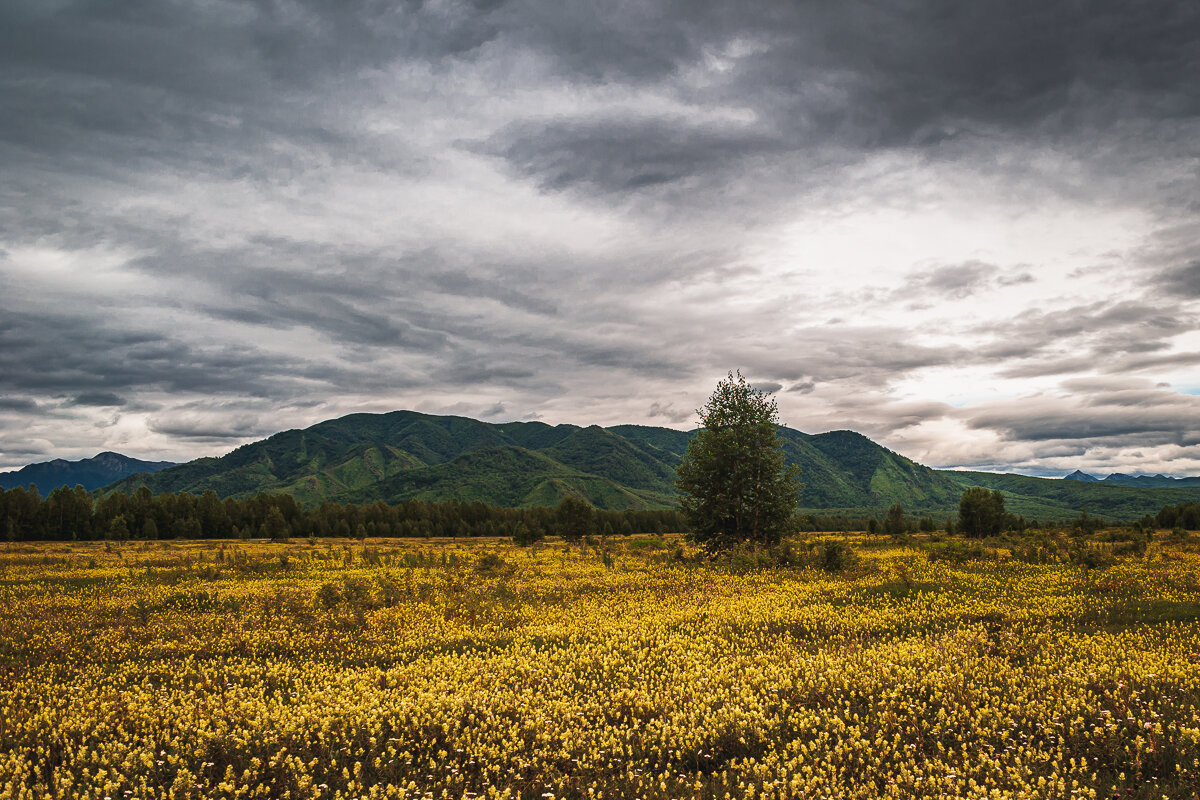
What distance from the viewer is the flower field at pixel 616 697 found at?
859 cm

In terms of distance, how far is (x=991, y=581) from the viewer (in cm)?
2564

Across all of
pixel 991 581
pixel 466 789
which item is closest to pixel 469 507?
pixel 991 581

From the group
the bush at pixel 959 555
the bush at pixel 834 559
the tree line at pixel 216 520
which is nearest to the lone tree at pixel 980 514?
the tree line at pixel 216 520

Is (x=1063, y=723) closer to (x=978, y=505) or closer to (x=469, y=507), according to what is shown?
(x=978, y=505)

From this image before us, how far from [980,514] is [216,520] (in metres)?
131

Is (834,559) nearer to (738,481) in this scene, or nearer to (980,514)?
(738,481)

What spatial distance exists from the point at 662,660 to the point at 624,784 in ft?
20.2

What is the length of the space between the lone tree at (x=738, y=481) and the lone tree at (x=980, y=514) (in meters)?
45.6

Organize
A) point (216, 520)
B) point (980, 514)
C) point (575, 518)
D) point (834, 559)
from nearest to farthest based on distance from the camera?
point (834, 559) < point (575, 518) < point (980, 514) < point (216, 520)

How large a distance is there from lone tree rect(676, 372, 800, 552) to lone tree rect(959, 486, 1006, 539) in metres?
45.6

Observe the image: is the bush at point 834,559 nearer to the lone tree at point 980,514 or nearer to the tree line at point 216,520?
the tree line at point 216,520

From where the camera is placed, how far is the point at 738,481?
39.8 meters

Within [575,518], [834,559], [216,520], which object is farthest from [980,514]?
[216,520]

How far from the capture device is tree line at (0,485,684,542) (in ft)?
346
